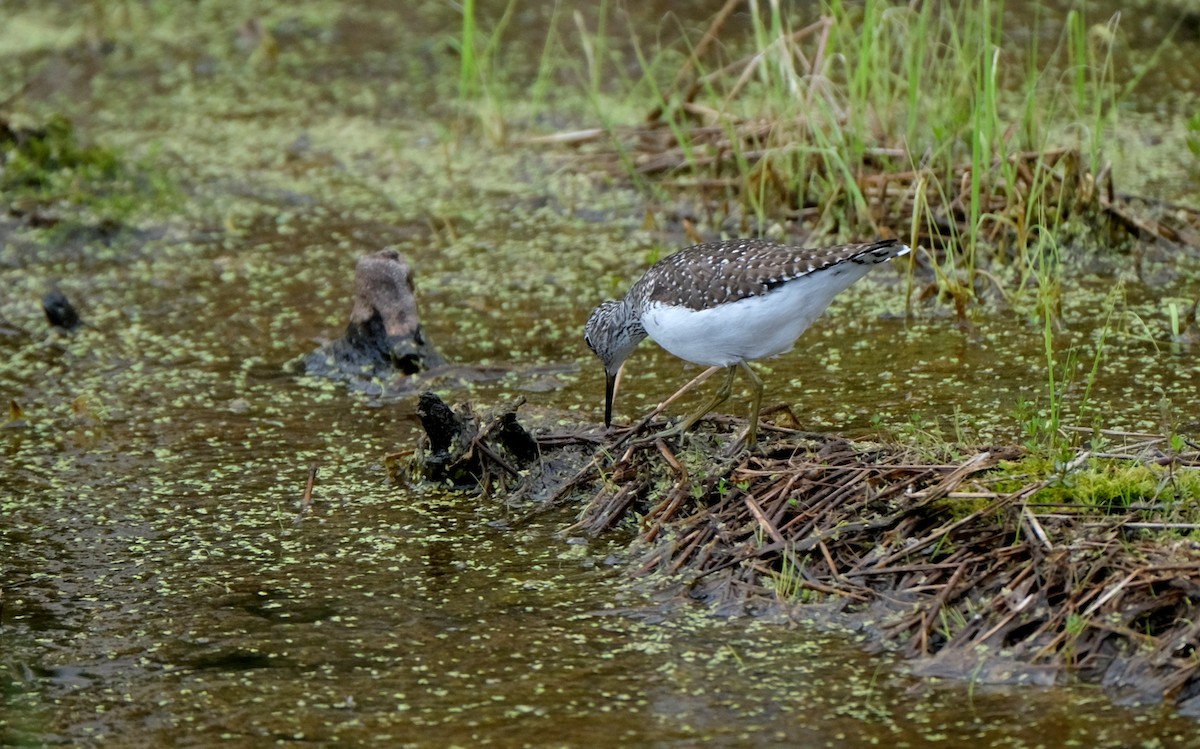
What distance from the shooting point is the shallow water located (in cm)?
425

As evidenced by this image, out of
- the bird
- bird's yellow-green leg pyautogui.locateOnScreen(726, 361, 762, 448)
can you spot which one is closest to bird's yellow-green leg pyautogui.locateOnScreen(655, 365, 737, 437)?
the bird

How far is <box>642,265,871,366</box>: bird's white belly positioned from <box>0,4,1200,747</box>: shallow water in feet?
1.81

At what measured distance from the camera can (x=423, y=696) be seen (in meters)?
4.36

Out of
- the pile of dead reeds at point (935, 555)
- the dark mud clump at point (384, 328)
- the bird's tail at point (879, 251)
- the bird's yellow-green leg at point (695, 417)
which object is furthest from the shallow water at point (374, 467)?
the bird's tail at point (879, 251)

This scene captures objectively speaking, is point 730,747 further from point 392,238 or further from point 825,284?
point 392,238

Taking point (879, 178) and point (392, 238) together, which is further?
point (392, 238)

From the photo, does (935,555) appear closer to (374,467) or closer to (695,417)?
(695,417)

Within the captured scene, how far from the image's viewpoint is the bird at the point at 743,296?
5.16m

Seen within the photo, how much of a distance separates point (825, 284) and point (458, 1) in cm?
811

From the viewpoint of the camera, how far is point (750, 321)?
5.22 m

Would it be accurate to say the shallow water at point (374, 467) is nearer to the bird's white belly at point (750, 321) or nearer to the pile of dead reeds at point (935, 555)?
the pile of dead reeds at point (935, 555)

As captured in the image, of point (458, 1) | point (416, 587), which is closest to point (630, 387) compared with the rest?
point (416, 587)

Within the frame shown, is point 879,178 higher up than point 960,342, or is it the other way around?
point 879,178

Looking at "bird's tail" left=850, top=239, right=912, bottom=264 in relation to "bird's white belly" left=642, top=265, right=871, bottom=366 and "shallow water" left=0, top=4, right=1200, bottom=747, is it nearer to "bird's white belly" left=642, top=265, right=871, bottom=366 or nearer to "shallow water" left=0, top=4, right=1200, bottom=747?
"bird's white belly" left=642, top=265, right=871, bottom=366
